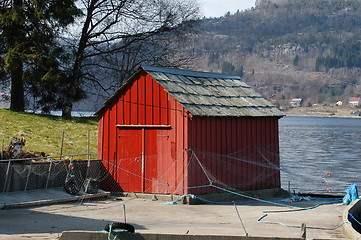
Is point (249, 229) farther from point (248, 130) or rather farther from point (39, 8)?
point (39, 8)

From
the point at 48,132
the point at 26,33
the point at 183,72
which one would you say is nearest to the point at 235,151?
the point at 183,72

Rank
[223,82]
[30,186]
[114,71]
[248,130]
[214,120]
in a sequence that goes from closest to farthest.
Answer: [30,186] → [214,120] → [248,130] → [223,82] → [114,71]

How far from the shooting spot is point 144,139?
23578 mm

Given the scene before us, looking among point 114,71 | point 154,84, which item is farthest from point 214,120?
point 114,71

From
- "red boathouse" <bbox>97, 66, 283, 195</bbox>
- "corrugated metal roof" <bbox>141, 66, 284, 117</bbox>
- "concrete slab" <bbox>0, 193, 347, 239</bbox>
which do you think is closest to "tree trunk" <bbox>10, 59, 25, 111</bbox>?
"red boathouse" <bbox>97, 66, 283, 195</bbox>

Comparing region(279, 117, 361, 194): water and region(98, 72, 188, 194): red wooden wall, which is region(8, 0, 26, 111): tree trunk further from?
region(279, 117, 361, 194): water

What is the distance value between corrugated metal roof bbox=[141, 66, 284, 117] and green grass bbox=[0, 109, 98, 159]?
5699 mm

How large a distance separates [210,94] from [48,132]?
12316 millimetres

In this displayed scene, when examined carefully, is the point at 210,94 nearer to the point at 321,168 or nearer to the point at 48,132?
the point at 48,132

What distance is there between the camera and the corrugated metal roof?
75.3 ft

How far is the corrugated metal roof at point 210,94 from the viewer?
22.9m

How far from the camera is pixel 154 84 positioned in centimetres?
2334

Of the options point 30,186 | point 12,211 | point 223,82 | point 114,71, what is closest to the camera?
point 12,211

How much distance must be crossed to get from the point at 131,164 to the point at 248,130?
5312 millimetres
